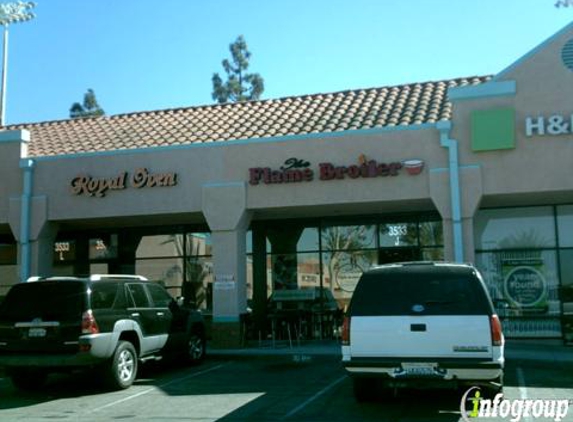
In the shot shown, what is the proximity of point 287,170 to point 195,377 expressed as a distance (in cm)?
586

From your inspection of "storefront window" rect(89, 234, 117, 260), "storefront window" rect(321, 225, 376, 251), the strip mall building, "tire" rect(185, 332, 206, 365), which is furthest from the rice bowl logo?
"storefront window" rect(89, 234, 117, 260)

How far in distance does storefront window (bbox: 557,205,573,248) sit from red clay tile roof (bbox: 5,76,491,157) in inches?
151

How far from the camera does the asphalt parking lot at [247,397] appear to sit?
8.95m

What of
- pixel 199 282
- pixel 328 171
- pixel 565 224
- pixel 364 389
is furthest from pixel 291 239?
pixel 364 389

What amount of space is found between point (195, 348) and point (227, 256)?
306 centimetres

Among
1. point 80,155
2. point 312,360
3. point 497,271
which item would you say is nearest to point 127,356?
point 312,360

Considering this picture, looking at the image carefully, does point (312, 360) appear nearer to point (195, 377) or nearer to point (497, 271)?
point (195, 377)

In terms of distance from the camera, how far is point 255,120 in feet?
61.9

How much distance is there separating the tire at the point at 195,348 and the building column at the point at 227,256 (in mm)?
1891

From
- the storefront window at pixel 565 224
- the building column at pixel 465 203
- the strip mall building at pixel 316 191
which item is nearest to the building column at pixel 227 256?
the strip mall building at pixel 316 191

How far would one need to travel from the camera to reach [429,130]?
617 inches

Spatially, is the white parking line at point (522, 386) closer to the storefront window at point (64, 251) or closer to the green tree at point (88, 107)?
the storefront window at point (64, 251)

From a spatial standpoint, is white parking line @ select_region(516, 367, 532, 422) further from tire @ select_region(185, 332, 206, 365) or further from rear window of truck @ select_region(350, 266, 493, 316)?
tire @ select_region(185, 332, 206, 365)

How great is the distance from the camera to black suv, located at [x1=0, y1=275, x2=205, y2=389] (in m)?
10.6
